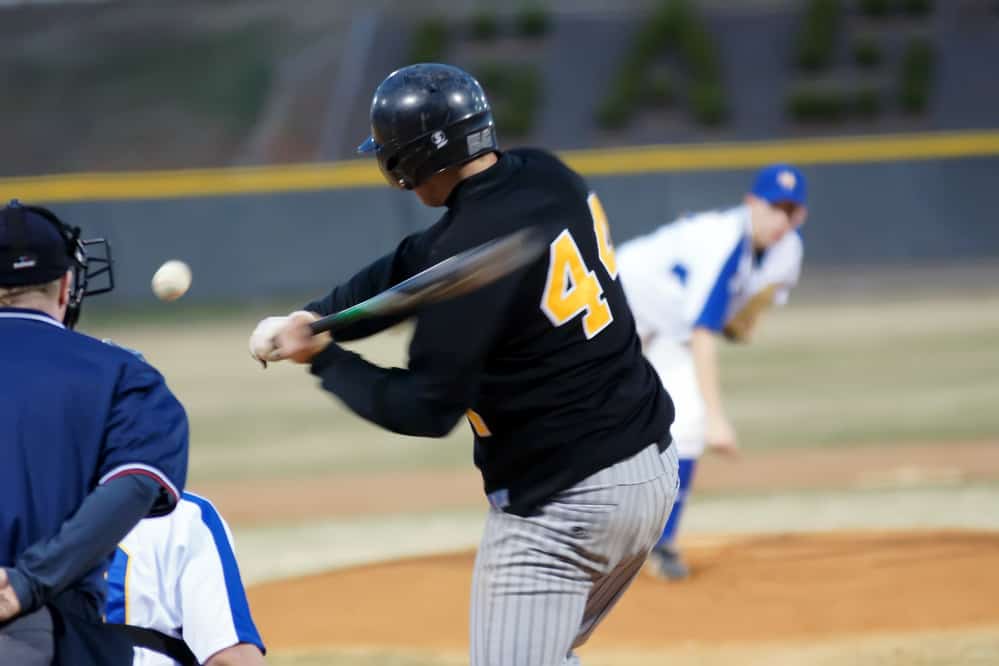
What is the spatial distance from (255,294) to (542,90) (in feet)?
39.0

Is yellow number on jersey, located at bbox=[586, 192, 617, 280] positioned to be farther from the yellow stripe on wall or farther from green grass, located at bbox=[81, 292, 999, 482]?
the yellow stripe on wall

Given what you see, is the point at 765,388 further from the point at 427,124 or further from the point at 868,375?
the point at 427,124

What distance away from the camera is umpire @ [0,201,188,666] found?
7.80 feet

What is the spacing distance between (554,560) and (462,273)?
0.69 m

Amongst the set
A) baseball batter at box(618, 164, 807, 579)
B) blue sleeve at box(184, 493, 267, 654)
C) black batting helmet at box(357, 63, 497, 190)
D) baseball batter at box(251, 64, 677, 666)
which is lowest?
baseball batter at box(618, 164, 807, 579)

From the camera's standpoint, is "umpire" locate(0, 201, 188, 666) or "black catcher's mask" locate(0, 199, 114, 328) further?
"black catcher's mask" locate(0, 199, 114, 328)

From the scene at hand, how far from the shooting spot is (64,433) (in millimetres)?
2416

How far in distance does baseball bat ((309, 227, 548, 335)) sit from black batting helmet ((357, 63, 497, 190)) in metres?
0.24

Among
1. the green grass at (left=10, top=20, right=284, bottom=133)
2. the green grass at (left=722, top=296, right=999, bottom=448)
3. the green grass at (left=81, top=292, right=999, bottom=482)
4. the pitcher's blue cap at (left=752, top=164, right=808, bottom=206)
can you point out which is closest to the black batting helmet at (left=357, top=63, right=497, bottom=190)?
the pitcher's blue cap at (left=752, top=164, right=808, bottom=206)

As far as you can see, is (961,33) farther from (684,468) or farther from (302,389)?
(684,468)

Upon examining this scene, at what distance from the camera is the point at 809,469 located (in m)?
8.62

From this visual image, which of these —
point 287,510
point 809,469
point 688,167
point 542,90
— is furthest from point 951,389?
point 542,90

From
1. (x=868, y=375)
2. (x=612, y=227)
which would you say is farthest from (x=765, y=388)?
(x=612, y=227)

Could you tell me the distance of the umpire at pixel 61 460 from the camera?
2.38m
